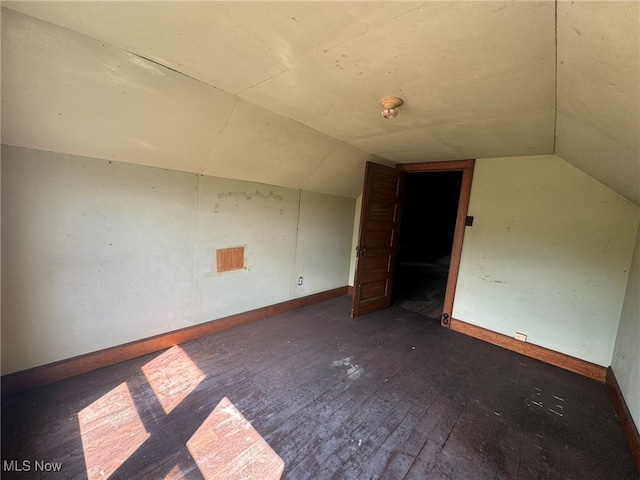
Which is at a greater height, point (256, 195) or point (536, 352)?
point (256, 195)

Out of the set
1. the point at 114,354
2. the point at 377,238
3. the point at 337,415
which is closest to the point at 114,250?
the point at 114,354

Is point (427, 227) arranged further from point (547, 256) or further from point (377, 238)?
point (547, 256)

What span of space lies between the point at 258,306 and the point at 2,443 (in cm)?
203

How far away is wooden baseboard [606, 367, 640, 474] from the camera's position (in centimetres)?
160

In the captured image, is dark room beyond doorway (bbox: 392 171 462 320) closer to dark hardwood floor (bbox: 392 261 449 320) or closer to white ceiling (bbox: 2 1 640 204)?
dark hardwood floor (bbox: 392 261 449 320)

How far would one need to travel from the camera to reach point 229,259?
2.81 metres

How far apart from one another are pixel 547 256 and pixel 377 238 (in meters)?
1.79

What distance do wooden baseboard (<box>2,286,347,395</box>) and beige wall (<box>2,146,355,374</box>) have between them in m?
0.05

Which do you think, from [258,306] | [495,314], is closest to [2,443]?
[258,306]

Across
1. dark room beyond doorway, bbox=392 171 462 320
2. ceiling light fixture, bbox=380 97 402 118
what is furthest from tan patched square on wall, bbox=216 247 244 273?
dark room beyond doorway, bbox=392 171 462 320

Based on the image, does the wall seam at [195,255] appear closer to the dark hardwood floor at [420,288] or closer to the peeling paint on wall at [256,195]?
the peeling paint on wall at [256,195]

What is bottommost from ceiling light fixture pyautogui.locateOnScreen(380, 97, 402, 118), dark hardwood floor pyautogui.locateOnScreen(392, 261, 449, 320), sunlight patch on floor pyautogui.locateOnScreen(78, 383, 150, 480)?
sunlight patch on floor pyautogui.locateOnScreen(78, 383, 150, 480)

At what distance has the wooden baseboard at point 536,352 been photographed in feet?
8.13

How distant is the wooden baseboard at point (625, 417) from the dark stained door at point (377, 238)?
225cm
